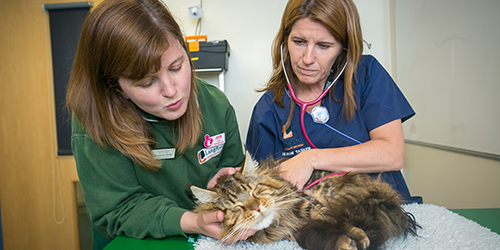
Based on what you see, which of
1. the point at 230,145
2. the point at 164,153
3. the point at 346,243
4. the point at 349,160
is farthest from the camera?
the point at 230,145

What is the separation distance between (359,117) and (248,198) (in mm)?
671

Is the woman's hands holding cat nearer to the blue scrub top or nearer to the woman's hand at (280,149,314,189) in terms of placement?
the woman's hand at (280,149,314,189)

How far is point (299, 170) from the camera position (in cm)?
103

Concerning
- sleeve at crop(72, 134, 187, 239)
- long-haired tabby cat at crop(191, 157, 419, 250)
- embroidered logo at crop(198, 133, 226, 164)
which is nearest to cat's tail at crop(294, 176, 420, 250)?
long-haired tabby cat at crop(191, 157, 419, 250)

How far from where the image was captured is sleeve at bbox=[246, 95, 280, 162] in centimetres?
140

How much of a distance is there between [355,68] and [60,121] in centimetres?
333

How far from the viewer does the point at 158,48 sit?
843mm

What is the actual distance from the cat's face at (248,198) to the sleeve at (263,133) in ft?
0.93

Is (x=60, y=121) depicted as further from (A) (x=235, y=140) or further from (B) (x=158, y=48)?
(B) (x=158, y=48)

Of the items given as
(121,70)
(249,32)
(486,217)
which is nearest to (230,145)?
(121,70)

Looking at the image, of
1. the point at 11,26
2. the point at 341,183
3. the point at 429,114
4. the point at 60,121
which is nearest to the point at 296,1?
the point at 341,183

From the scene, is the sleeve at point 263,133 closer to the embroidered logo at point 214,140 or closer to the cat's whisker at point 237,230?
the embroidered logo at point 214,140

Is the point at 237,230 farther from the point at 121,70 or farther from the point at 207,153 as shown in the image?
the point at 121,70

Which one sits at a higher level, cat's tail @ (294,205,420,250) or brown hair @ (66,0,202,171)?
brown hair @ (66,0,202,171)
